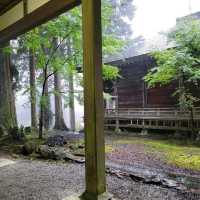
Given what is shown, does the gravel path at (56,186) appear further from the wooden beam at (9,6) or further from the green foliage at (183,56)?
the green foliage at (183,56)

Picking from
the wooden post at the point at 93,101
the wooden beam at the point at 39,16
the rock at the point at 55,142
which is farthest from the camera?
the rock at the point at 55,142

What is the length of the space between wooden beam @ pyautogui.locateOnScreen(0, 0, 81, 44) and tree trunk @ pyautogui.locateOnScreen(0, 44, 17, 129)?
12.2 feet

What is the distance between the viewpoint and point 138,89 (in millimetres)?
11844

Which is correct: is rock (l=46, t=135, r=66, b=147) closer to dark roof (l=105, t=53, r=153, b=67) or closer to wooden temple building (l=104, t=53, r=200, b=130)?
wooden temple building (l=104, t=53, r=200, b=130)

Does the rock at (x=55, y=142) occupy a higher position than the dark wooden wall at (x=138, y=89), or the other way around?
the dark wooden wall at (x=138, y=89)

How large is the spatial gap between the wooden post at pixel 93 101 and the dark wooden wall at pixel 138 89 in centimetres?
803

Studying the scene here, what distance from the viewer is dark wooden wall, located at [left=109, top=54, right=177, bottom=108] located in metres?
10.7

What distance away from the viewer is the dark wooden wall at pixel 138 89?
10727 millimetres

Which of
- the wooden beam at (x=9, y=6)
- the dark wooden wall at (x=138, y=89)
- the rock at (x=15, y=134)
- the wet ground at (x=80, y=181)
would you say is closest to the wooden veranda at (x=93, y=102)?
the wet ground at (x=80, y=181)

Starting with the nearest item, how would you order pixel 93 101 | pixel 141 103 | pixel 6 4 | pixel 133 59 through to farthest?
1. pixel 93 101
2. pixel 6 4
3. pixel 133 59
4. pixel 141 103

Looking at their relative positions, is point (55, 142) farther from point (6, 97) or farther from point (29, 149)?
point (6, 97)

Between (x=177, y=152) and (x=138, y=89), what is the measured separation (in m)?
5.66

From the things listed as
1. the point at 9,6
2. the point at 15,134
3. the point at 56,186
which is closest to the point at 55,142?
the point at 15,134

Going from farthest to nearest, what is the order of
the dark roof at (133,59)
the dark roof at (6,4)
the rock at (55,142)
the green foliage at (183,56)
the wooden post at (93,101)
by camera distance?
the dark roof at (133,59) → the green foliage at (183,56) → the rock at (55,142) → the dark roof at (6,4) → the wooden post at (93,101)
